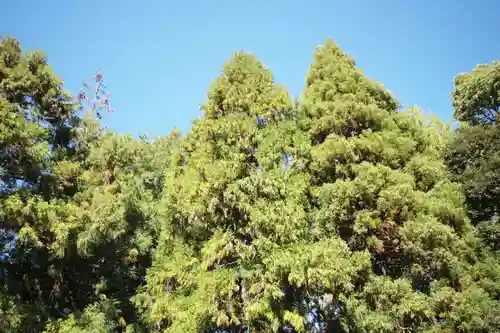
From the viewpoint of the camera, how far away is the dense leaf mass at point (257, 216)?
1123 cm

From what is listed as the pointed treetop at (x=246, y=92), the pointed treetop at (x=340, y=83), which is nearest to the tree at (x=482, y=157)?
the pointed treetop at (x=340, y=83)

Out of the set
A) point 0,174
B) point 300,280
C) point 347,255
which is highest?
point 0,174

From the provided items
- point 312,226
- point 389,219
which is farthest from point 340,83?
point 312,226

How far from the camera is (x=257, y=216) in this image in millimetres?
11539

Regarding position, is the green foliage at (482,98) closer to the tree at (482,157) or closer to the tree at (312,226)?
the tree at (482,157)

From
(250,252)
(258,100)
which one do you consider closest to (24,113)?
(258,100)

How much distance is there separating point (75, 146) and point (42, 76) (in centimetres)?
280

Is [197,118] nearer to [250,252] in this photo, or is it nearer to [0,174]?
[250,252]

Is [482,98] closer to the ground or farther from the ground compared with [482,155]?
farther from the ground

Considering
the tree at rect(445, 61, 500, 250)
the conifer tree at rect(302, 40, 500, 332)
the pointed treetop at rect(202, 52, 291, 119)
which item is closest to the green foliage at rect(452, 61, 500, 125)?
the tree at rect(445, 61, 500, 250)

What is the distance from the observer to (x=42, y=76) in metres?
14.4

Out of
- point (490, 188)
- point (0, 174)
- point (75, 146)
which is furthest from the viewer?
point (75, 146)

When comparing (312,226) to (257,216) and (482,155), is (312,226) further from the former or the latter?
(482,155)

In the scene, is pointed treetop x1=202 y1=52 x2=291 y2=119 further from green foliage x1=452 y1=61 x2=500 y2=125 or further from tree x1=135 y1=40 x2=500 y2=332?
green foliage x1=452 y1=61 x2=500 y2=125
